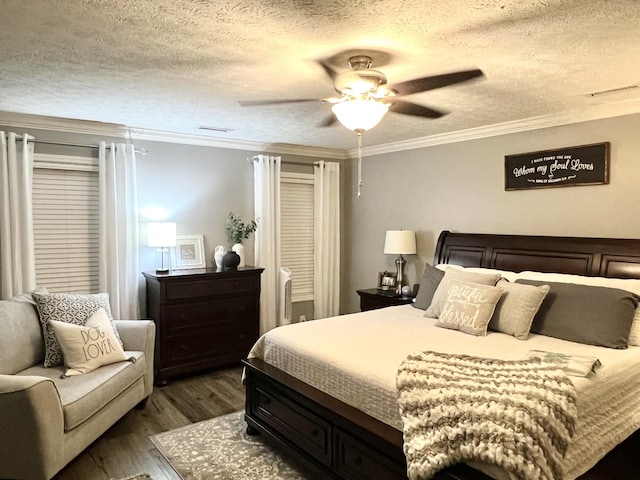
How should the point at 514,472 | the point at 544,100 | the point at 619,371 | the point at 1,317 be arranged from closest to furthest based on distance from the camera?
the point at 514,472, the point at 619,371, the point at 1,317, the point at 544,100

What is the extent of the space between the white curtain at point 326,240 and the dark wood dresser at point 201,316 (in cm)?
107

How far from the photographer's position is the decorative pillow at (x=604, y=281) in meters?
2.86

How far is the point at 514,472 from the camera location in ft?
5.64

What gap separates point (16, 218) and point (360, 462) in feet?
10.9

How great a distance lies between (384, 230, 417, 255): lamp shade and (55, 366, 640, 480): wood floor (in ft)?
6.68

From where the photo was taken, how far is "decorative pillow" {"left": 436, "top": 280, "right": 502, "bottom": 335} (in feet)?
10.2

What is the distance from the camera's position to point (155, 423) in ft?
11.1

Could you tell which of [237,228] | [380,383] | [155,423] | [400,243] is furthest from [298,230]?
[380,383]

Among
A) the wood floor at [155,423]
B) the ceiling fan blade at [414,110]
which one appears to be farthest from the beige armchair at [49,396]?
the ceiling fan blade at [414,110]

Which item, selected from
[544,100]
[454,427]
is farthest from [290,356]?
[544,100]

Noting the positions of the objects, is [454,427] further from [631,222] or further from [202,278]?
[202,278]

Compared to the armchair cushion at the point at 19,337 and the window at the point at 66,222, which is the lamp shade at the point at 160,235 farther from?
the armchair cushion at the point at 19,337

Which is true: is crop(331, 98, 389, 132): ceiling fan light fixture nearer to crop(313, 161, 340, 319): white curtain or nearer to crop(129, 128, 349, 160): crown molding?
crop(129, 128, 349, 160): crown molding

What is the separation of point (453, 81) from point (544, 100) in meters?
0.97
